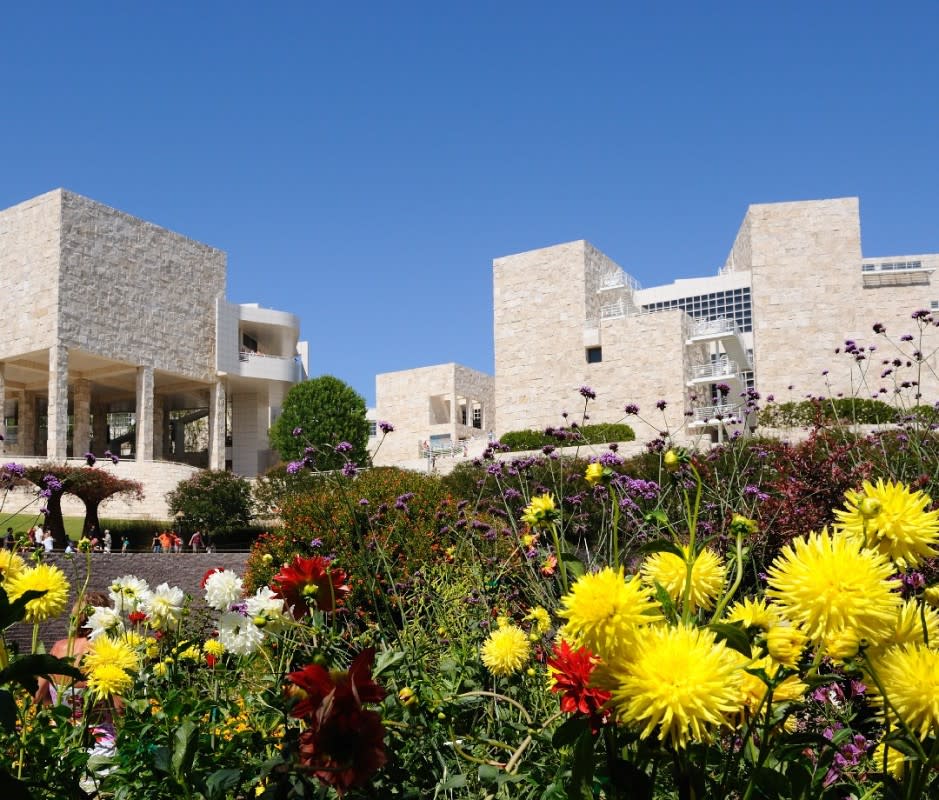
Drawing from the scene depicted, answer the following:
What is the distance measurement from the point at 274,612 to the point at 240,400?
126 feet

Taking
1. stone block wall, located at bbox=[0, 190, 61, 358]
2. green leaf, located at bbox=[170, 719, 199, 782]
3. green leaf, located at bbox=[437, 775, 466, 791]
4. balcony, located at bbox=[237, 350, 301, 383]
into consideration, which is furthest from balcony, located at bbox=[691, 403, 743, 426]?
stone block wall, located at bbox=[0, 190, 61, 358]

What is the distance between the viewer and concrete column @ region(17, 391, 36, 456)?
37.3 m

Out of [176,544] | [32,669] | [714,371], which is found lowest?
[176,544]

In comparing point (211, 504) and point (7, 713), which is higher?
point (7, 713)

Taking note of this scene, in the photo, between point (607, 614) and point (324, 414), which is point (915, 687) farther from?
point (324, 414)

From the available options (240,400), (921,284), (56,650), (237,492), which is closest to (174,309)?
(240,400)

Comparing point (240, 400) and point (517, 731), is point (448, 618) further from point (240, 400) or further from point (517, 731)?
point (240, 400)

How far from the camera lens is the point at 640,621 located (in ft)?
3.17

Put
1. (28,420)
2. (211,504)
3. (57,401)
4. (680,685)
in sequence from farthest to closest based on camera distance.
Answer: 1. (28,420)
2. (57,401)
3. (211,504)
4. (680,685)

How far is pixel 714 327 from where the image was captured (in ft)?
96.3

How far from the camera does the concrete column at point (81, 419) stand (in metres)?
33.1

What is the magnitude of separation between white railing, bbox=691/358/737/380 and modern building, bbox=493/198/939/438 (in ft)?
0.22

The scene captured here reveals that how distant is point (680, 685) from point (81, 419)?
36983 mm

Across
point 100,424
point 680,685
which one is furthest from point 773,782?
point 100,424
